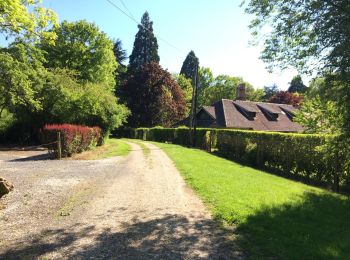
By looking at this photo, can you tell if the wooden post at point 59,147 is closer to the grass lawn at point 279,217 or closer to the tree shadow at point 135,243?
the grass lawn at point 279,217

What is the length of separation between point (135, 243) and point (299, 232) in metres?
3.23

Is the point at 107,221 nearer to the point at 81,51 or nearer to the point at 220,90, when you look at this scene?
the point at 81,51

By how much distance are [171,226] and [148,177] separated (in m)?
6.82

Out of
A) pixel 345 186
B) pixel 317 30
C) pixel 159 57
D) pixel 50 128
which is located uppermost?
pixel 159 57

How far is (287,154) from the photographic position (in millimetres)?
18172

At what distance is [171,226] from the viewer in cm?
742

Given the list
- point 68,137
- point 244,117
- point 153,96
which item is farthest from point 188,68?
point 68,137

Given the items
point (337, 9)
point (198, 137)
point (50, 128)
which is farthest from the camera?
point (198, 137)

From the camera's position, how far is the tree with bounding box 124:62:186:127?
6038cm

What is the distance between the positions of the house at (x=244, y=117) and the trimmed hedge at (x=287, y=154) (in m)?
16.9

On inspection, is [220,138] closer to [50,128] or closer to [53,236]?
[50,128]

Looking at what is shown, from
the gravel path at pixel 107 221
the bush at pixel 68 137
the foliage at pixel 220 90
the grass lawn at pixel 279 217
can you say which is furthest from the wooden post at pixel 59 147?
the foliage at pixel 220 90

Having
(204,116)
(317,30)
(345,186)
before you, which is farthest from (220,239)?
(204,116)

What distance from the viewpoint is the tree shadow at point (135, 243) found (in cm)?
580
